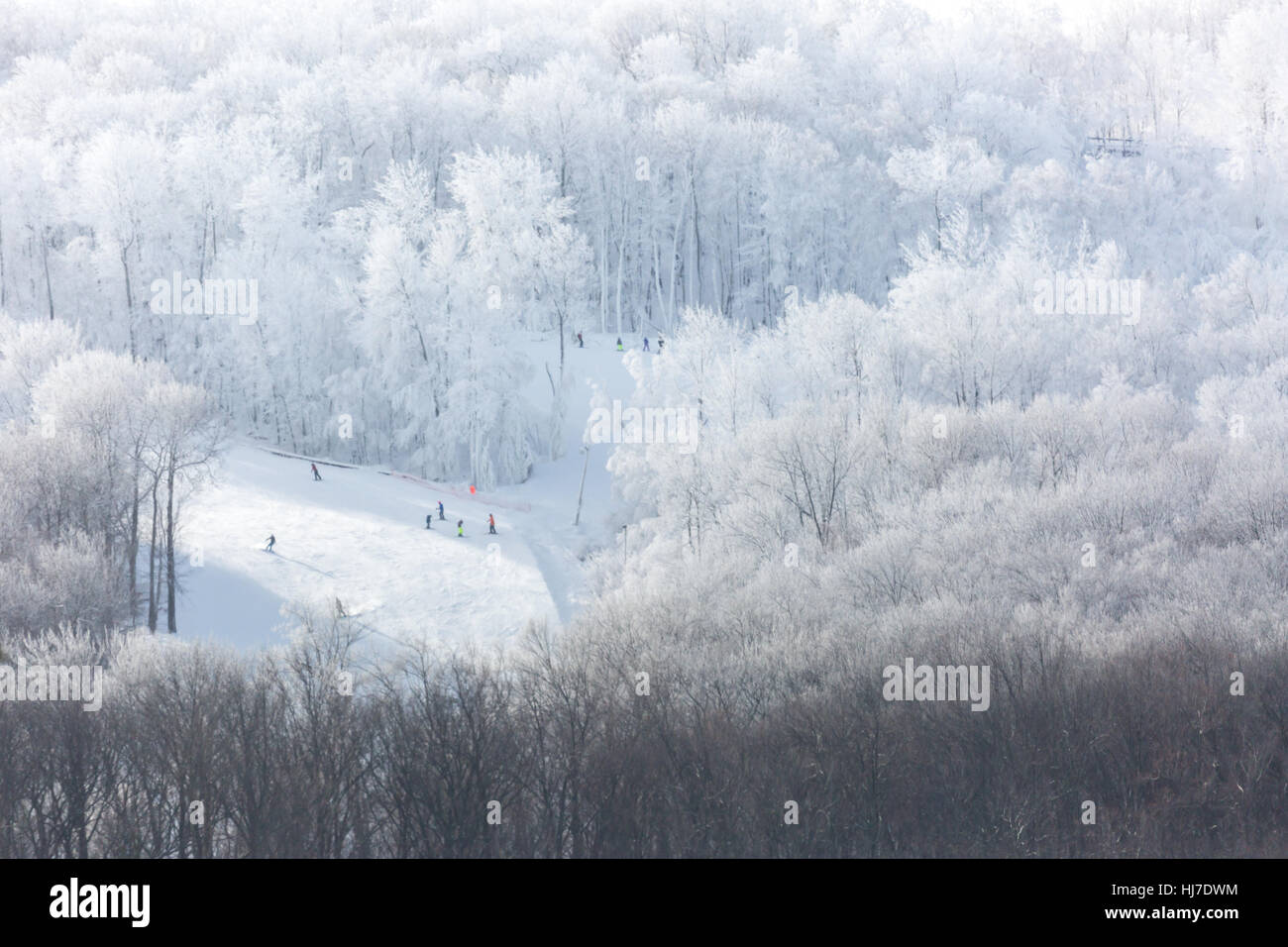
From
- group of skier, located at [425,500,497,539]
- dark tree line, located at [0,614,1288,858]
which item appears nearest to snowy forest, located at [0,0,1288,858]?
dark tree line, located at [0,614,1288,858]

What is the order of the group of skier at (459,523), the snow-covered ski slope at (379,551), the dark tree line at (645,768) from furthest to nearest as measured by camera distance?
the group of skier at (459,523) → the snow-covered ski slope at (379,551) → the dark tree line at (645,768)

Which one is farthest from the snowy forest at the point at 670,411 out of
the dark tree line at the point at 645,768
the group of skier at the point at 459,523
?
the group of skier at the point at 459,523

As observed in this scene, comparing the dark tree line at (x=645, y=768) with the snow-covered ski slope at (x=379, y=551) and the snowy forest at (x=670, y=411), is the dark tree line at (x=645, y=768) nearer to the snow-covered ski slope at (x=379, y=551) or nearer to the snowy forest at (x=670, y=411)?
the snowy forest at (x=670, y=411)

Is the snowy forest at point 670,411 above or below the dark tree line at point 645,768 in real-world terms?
above

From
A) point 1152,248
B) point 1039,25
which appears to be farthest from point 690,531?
point 1039,25

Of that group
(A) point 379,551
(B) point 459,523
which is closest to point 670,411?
(B) point 459,523

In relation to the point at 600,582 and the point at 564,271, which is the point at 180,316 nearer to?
the point at 564,271
